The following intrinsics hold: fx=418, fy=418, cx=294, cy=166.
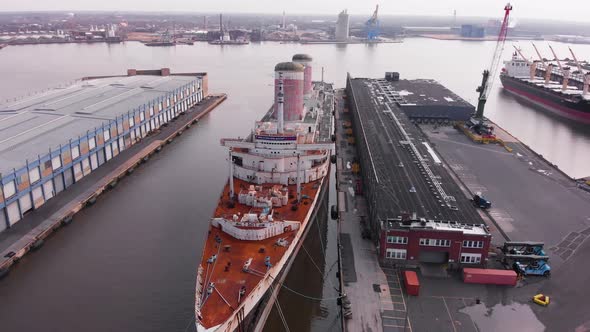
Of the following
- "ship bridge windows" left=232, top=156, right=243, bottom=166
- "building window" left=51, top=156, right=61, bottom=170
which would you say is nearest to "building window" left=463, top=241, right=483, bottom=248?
"ship bridge windows" left=232, top=156, right=243, bottom=166

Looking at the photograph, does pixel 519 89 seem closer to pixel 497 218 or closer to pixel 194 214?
pixel 497 218

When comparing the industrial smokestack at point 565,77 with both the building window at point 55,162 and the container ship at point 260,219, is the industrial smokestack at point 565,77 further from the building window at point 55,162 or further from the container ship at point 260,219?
the building window at point 55,162

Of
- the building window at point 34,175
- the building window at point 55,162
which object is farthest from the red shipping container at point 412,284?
the building window at point 55,162

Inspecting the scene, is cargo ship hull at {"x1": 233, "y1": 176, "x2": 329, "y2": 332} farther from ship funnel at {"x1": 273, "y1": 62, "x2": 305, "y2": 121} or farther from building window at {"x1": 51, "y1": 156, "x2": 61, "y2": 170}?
building window at {"x1": 51, "y1": 156, "x2": 61, "y2": 170}

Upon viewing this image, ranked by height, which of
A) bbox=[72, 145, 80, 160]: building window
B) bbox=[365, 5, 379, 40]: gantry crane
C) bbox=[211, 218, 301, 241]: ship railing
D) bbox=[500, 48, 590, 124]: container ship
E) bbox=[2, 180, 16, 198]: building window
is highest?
bbox=[365, 5, 379, 40]: gantry crane

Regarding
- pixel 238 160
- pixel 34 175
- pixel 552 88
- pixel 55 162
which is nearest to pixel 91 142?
pixel 55 162
